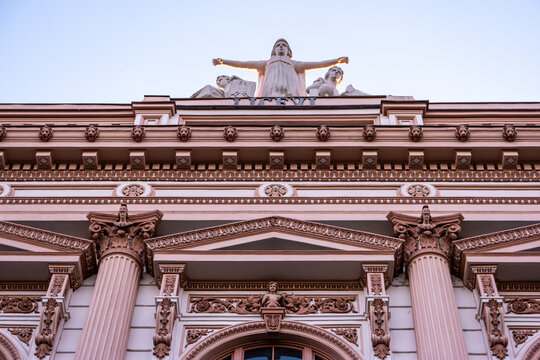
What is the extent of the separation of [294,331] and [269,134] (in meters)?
5.39

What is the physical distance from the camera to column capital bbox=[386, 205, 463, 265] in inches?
688

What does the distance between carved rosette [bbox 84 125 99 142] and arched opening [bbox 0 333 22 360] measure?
214 inches

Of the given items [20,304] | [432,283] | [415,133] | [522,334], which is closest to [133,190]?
[20,304]

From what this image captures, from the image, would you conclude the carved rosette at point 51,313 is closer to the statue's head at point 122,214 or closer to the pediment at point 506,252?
the statue's head at point 122,214

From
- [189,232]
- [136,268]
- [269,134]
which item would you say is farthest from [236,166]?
[136,268]

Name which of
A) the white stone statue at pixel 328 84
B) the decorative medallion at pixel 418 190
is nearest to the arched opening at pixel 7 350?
the decorative medallion at pixel 418 190

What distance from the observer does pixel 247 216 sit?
1872 centimetres

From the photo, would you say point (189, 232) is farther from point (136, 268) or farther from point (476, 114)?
point (476, 114)

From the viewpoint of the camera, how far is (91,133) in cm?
1992

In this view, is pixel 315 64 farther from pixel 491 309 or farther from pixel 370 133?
pixel 491 309

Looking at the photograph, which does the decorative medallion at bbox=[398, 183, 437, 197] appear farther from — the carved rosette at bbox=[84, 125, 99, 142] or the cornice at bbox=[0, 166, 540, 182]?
the carved rosette at bbox=[84, 125, 99, 142]

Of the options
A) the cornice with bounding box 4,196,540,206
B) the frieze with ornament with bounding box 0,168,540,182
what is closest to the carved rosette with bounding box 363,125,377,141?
the frieze with ornament with bounding box 0,168,540,182

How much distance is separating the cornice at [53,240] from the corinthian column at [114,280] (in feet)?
0.88

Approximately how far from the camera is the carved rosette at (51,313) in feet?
51.5
